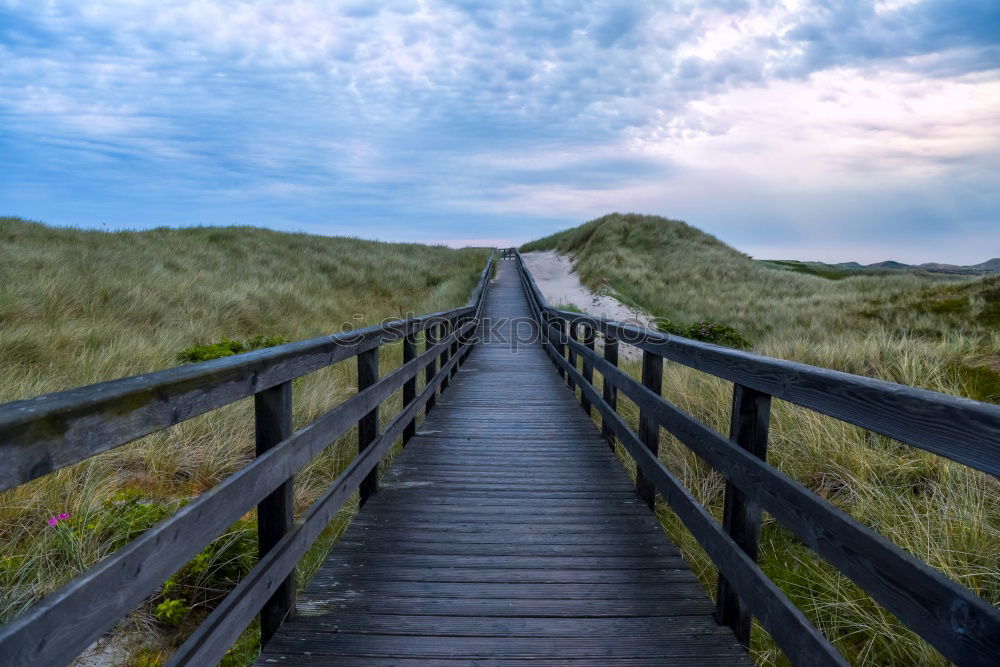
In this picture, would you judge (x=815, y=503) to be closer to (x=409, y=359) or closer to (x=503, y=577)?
(x=503, y=577)

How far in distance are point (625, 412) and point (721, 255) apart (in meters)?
27.5

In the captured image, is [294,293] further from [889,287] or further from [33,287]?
[889,287]

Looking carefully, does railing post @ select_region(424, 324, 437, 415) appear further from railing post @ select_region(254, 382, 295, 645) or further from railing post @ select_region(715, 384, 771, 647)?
railing post @ select_region(715, 384, 771, 647)

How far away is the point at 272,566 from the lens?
7.37 feet

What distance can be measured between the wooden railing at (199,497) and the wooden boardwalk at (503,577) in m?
0.37

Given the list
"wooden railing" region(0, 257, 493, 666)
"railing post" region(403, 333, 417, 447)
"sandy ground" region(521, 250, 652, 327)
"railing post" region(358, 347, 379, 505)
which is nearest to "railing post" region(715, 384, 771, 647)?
"wooden railing" region(0, 257, 493, 666)

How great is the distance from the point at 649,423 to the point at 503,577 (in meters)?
1.42

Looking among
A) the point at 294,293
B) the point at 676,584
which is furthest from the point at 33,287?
the point at 676,584

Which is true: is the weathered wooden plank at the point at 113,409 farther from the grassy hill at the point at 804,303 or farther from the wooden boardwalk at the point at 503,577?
the grassy hill at the point at 804,303

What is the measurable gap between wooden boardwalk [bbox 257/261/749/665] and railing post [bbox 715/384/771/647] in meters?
0.12

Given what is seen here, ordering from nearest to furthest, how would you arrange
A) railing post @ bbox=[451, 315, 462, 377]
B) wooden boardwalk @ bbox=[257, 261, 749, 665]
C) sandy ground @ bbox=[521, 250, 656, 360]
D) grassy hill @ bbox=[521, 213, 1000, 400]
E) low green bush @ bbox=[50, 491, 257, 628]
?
1. wooden boardwalk @ bbox=[257, 261, 749, 665]
2. low green bush @ bbox=[50, 491, 257, 628]
3. grassy hill @ bbox=[521, 213, 1000, 400]
4. railing post @ bbox=[451, 315, 462, 377]
5. sandy ground @ bbox=[521, 250, 656, 360]

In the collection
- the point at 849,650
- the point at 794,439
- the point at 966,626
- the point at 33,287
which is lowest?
the point at 849,650

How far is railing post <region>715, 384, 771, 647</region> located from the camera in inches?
90.6

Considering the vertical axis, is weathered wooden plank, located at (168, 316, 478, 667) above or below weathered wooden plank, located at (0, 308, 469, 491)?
below
